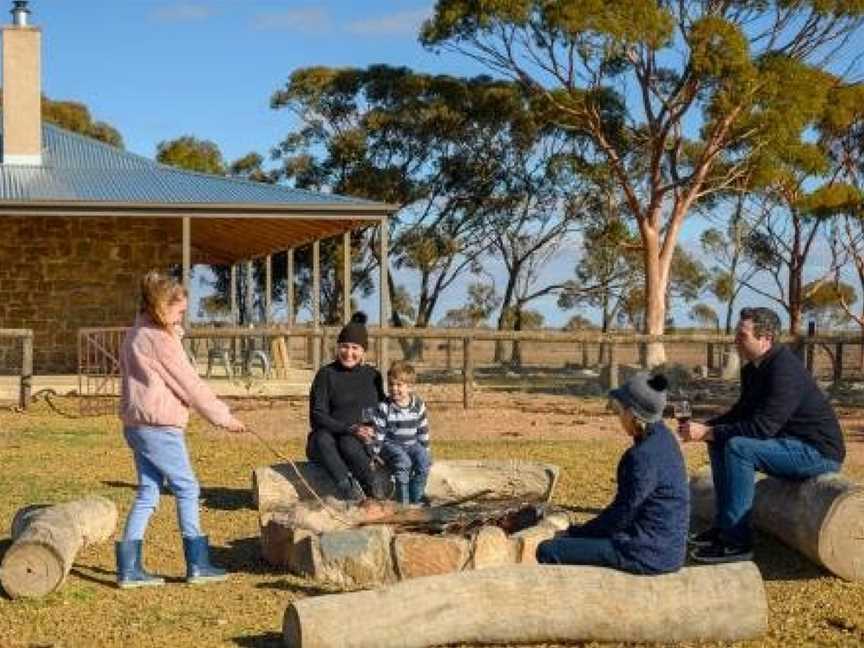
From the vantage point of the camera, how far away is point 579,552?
5.95 meters

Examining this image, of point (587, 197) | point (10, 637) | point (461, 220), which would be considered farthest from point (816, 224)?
point (10, 637)

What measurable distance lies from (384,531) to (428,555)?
10.4 inches

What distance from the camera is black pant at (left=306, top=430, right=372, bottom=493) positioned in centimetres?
851

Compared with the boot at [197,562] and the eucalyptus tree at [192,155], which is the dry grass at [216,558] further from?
the eucalyptus tree at [192,155]

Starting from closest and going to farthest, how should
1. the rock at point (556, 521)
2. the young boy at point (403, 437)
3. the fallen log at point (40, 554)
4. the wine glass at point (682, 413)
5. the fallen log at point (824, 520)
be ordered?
1. the fallen log at point (40, 554)
2. the fallen log at point (824, 520)
3. the rock at point (556, 521)
4. the wine glass at point (682, 413)
5. the young boy at point (403, 437)

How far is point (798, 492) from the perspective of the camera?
7457mm

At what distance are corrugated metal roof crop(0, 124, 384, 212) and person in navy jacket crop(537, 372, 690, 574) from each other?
14315mm

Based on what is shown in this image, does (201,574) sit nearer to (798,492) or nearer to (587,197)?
(798,492)

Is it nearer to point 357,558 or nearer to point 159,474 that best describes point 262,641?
point 357,558

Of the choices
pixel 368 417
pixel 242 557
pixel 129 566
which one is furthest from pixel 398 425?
pixel 129 566

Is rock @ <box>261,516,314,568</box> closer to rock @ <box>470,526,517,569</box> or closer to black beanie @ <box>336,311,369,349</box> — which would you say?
rock @ <box>470,526,517,569</box>

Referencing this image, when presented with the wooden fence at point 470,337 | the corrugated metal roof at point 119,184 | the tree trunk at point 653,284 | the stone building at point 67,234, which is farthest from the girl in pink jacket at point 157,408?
the tree trunk at point 653,284

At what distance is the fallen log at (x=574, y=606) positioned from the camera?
5.55m

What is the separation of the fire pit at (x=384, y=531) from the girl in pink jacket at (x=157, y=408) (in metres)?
0.64
